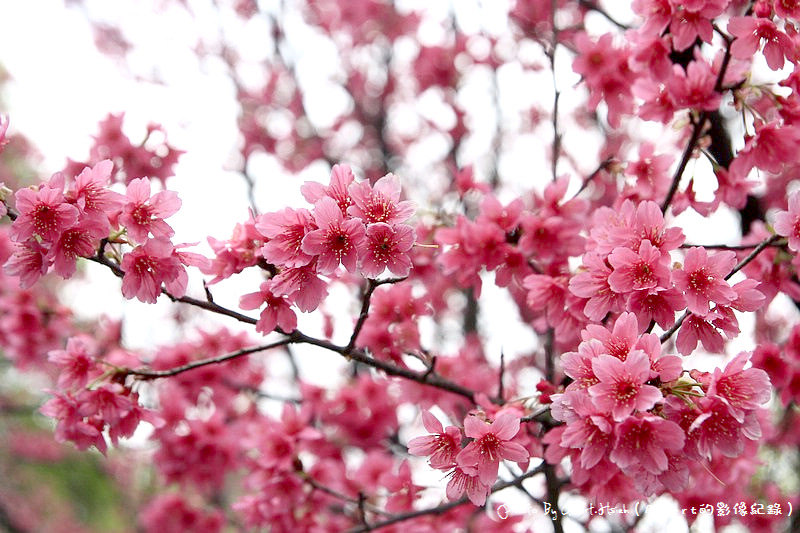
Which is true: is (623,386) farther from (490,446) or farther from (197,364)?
(197,364)

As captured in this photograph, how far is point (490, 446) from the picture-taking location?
4.93 ft

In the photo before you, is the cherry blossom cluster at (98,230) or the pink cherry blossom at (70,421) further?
the pink cherry blossom at (70,421)

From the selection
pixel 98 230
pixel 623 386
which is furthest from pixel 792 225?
pixel 98 230

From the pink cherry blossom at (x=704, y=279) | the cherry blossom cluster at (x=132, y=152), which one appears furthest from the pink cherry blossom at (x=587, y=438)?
the cherry blossom cluster at (x=132, y=152)

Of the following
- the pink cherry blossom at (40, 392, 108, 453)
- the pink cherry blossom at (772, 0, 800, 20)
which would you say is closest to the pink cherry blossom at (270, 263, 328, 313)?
the pink cherry blossom at (40, 392, 108, 453)

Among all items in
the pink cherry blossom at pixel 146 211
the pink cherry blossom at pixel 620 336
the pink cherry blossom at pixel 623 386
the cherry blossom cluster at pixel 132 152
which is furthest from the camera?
the cherry blossom cluster at pixel 132 152

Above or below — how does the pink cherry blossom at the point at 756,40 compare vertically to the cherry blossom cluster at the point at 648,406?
above

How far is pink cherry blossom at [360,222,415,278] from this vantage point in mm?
1484

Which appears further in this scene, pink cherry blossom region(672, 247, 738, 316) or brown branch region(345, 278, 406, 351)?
brown branch region(345, 278, 406, 351)

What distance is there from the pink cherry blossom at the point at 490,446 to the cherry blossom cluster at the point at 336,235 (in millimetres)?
412

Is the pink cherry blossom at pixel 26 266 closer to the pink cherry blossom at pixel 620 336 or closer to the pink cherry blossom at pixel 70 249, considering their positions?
the pink cherry blossom at pixel 70 249

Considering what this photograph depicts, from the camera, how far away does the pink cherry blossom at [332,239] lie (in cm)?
148

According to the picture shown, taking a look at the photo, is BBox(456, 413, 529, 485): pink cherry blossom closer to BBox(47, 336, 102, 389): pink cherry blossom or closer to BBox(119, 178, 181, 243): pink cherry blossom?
BBox(119, 178, 181, 243): pink cherry blossom

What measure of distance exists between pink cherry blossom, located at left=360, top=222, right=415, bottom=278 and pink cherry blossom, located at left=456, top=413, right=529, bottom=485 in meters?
0.41
